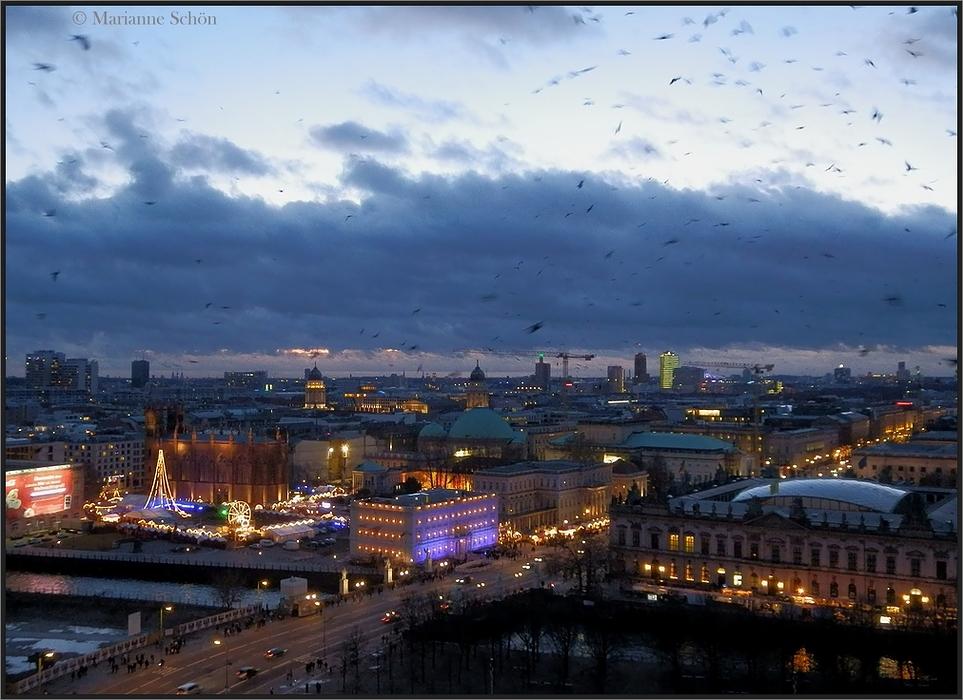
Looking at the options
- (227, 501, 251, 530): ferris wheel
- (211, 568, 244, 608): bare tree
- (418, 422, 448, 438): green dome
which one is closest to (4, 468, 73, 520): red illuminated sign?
(227, 501, 251, 530): ferris wheel

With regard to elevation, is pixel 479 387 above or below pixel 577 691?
above

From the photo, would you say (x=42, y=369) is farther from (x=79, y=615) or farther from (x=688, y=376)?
(x=688, y=376)

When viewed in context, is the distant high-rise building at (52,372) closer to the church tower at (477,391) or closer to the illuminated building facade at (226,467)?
the church tower at (477,391)

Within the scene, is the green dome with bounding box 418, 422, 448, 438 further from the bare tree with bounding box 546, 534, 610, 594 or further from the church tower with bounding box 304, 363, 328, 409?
the church tower with bounding box 304, 363, 328, 409

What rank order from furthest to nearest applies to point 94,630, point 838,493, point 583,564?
1. point 838,493
2. point 583,564
3. point 94,630

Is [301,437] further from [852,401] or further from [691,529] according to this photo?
[852,401]

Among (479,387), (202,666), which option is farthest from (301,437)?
(202,666)

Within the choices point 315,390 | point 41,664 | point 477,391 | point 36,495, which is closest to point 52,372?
point 315,390
